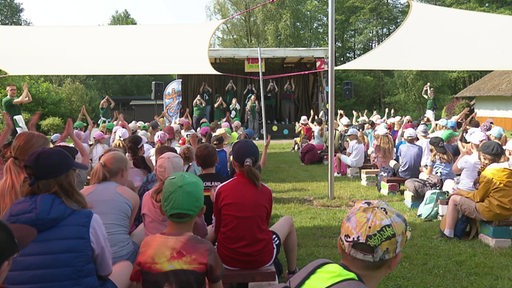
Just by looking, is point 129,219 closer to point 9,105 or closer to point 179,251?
point 179,251

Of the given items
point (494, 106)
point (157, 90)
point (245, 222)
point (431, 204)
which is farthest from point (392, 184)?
point (494, 106)

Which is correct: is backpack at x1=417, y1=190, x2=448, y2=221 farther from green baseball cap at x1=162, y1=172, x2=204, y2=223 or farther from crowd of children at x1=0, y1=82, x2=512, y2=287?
green baseball cap at x1=162, y1=172, x2=204, y2=223

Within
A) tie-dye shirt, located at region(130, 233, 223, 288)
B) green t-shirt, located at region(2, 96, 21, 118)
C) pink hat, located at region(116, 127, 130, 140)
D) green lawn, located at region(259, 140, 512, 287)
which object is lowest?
green lawn, located at region(259, 140, 512, 287)

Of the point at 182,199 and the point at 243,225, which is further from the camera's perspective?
the point at 243,225

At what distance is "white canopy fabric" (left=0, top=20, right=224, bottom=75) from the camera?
6.68m

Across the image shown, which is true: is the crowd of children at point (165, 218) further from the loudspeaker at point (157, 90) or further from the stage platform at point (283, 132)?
Answer: the stage platform at point (283, 132)

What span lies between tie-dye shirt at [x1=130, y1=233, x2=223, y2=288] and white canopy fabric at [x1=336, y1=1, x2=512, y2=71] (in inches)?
206

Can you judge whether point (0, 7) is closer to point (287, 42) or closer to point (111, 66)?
point (287, 42)

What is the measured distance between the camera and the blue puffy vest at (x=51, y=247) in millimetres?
2156

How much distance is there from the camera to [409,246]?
518 cm

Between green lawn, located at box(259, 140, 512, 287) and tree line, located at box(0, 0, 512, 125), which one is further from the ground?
tree line, located at box(0, 0, 512, 125)

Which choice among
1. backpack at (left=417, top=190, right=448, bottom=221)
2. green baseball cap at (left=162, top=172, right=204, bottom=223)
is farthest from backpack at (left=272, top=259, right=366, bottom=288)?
backpack at (left=417, top=190, right=448, bottom=221)

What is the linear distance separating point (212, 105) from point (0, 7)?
53345 mm

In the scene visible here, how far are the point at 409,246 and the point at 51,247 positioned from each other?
3.99 meters
